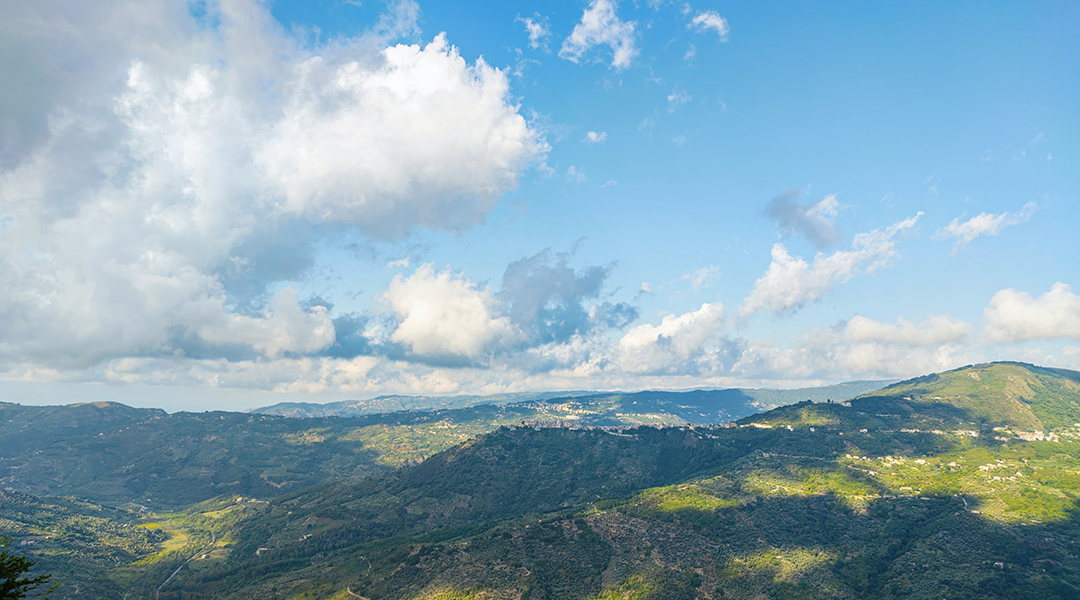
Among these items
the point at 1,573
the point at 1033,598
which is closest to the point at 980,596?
the point at 1033,598

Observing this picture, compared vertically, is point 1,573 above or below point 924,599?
above

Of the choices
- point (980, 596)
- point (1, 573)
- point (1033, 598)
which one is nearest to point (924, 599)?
point (980, 596)

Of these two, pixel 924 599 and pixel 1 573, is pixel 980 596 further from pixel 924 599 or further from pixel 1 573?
pixel 1 573

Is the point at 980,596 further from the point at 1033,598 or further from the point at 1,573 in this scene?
the point at 1,573

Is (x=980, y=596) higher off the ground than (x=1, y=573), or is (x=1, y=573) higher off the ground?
(x=1, y=573)

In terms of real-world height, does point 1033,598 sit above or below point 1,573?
below

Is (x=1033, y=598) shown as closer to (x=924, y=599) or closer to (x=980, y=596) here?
(x=980, y=596)

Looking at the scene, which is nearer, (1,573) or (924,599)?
(1,573)

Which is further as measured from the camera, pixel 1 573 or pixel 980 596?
pixel 980 596
